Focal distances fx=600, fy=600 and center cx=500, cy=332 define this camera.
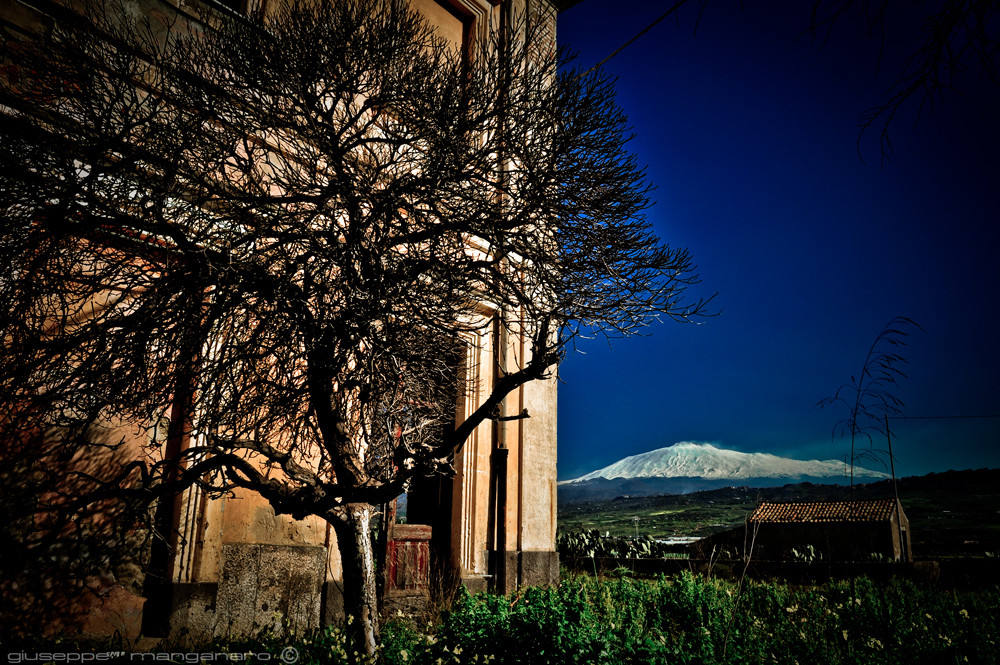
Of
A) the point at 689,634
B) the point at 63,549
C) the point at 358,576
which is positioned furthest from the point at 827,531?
the point at 63,549

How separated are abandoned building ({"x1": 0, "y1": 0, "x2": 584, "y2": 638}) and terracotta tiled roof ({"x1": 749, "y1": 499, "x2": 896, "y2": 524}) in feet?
61.4

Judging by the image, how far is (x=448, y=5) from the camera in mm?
12391

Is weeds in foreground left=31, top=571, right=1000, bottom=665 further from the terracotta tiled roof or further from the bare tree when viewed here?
the terracotta tiled roof

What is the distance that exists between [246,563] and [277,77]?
5767 mm

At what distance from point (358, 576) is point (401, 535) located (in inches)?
192

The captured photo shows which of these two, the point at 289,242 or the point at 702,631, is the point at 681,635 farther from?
the point at 289,242

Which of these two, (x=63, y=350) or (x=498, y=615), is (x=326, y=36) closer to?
(x=63, y=350)

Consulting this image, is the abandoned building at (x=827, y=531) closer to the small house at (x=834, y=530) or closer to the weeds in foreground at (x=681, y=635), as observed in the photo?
the small house at (x=834, y=530)

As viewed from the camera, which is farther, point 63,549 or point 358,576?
point 63,549

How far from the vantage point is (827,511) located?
28.1 metres

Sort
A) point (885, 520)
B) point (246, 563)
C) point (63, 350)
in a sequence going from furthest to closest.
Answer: point (885, 520) < point (246, 563) < point (63, 350)

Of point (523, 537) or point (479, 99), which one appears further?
point (523, 537)

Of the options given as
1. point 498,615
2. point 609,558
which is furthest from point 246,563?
point 609,558

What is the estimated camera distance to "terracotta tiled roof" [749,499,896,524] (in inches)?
1030
